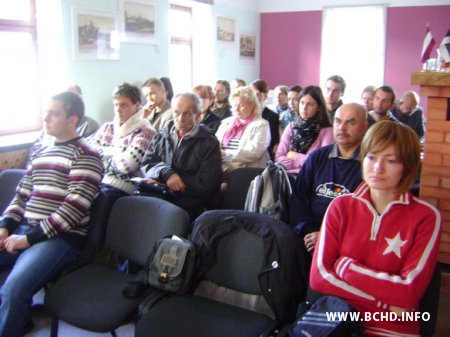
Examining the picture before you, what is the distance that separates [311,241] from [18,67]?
352 cm

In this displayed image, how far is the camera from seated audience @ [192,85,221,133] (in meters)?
4.26

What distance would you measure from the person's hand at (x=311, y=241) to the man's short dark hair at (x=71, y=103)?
4.27ft

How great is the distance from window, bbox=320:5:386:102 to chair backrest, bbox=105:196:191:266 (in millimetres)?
6720

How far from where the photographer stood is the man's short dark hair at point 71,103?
238cm

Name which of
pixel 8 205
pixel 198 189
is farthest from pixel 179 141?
pixel 8 205

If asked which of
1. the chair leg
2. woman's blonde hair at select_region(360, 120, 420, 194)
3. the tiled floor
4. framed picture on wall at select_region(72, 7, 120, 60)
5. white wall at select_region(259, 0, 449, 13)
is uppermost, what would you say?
white wall at select_region(259, 0, 449, 13)

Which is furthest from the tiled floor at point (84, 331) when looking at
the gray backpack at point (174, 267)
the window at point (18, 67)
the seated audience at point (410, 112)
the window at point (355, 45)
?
the window at point (355, 45)

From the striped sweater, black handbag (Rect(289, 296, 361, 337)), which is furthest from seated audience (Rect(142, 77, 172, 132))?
black handbag (Rect(289, 296, 361, 337))

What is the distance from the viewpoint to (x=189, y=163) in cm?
286

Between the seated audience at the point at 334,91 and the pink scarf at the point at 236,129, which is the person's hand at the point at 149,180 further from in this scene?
the seated audience at the point at 334,91

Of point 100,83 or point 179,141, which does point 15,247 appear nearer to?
point 179,141

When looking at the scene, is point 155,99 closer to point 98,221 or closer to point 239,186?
point 239,186

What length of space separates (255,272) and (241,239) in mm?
151

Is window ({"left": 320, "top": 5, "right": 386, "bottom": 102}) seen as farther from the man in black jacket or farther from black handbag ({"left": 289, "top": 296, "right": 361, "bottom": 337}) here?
black handbag ({"left": 289, "top": 296, "right": 361, "bottom": 337})
